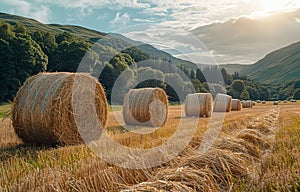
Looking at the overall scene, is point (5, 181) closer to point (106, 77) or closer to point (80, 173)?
point (80, 173)

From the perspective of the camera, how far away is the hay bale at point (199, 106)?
17781mm

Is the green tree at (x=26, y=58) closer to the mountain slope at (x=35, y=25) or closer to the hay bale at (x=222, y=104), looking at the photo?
the hay bale at (x=222, y=104)

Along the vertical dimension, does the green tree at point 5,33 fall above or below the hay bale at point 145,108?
above

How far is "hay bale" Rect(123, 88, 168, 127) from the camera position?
1220 cm

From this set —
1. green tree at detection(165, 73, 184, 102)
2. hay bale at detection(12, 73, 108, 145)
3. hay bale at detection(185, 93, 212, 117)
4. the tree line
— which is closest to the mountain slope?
the tree line

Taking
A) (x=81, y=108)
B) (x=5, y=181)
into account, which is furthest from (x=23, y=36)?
(x=5, y=181)

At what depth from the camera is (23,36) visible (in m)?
40.0

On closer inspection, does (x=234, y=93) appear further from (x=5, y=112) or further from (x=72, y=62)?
(x=5, y=112)

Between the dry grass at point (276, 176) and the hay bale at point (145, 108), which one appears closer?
the dry grass at point (276, 176)

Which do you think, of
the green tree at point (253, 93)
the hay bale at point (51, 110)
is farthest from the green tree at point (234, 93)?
the hay bale at point (51, 110)

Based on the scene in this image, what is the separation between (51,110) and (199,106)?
12065 millimetres

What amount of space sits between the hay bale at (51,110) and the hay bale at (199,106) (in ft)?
34.9

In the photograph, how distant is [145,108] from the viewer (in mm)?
12211

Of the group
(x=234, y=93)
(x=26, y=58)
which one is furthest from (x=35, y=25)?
(x=26, y=58)
